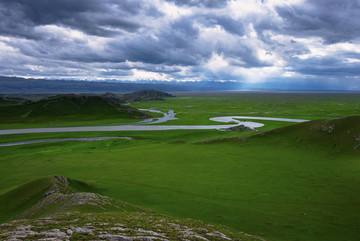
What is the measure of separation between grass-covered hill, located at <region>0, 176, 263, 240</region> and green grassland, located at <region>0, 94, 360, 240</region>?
560cm

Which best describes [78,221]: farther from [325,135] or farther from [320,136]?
[325,135]

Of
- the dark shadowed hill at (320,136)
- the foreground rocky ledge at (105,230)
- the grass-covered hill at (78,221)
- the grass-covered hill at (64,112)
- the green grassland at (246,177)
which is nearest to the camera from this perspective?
the foreground rocky ledge at (105,230)

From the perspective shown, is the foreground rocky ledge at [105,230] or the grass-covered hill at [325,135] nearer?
the foreground rocky ledge at [105,230]

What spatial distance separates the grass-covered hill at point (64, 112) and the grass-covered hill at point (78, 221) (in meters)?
129

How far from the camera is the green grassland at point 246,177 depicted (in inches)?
1086

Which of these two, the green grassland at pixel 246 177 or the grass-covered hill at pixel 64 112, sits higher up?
the grass-covered hill at pixel 64 112

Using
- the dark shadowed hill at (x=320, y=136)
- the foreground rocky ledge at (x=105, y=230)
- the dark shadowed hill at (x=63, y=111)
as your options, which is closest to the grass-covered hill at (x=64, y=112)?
the dark shadowed hill at (x=63, y=111)

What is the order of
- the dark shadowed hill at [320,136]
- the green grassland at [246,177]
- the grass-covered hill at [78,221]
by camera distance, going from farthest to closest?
the dark shadowed hill at [320,136] → the green grassland at [246,177] → the grass-covered hill at [78,221]

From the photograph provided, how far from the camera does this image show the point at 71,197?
28.5 metres

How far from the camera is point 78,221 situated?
61.7ft

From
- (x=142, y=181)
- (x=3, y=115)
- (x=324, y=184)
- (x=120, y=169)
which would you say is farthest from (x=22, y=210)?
(x=3, y=115)

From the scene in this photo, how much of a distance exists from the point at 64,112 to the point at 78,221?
6887 inches

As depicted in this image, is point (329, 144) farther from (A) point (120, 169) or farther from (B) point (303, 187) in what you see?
(A) point (120, 169)

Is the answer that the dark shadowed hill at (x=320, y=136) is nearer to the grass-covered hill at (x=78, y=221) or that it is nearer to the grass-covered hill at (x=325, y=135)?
the grass-covered hill at (x=325, y=135)
